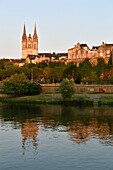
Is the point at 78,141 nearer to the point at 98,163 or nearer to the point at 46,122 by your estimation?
the point at 98,163

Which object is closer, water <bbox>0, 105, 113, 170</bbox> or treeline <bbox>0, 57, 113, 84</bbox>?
water <bbox>0, 105, 113, 170</bbox>

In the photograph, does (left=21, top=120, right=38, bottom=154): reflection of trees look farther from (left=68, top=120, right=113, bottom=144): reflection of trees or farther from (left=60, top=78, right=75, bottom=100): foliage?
(left=60, top=78, right=75, bottom=100): foliage

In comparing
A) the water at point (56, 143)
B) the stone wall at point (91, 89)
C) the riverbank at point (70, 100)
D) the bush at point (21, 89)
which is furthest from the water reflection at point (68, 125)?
the stone wall at point (91, 89)

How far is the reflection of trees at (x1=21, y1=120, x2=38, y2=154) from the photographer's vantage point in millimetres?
34634

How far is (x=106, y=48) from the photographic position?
438 feet

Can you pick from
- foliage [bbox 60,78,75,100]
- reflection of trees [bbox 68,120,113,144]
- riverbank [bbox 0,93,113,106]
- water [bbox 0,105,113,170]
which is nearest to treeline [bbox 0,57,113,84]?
riverbank [bbox 0,93,113,106]

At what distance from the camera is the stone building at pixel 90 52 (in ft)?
435

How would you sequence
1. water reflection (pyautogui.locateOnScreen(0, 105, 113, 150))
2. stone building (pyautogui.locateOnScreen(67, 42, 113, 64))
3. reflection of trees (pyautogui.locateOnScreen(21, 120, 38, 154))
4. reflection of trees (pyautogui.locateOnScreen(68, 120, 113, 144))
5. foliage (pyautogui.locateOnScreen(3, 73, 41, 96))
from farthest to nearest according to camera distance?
1. stone building (pyautogui.locateOnScreen(67, 42, 113, 64))
2. foliage (pyautogui.locateOnScreen(3, 73, 41, 96))
3. reflection of trees (pyautogui.locateOnScreen(68, 120, 113, 144))
4. water reflection (pyautogui.locateOnScreen(0, 105, 113, 150))
5. reflection of trees (pyautogui.locateOnScreen(21, 120, 38, 154))

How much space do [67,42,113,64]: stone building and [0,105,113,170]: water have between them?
8343cm

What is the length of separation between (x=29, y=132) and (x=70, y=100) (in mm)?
39694

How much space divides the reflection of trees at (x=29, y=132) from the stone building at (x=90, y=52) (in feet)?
278

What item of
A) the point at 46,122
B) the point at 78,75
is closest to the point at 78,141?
the point at 46,122

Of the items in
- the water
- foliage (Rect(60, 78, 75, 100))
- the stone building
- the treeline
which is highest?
the stone building

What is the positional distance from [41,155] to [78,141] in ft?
22.0
